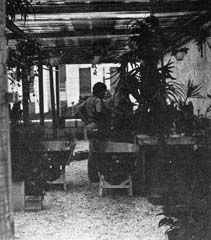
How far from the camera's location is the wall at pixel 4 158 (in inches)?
114

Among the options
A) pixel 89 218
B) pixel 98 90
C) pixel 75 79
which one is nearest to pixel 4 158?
pixel 89 218

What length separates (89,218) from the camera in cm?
596

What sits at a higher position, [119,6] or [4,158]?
[119,6]

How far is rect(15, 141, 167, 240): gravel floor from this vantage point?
517 centimetres

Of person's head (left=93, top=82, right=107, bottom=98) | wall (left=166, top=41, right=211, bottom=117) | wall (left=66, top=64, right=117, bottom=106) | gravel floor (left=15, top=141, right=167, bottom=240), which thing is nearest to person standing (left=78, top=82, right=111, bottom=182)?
person's head (left=93, top=82, right=107, bottom=98)

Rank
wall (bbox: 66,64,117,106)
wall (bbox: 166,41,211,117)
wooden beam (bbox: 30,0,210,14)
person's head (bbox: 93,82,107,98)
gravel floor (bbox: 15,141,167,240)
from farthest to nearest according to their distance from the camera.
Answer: wall (bbox: 66,64,117,106)
wall (bbox: 166,41,211,117)
person's head (bbox: 93,82,107,98)
wooden beam (bbox: 30,0,210,14)
gravel floor (bbox: 15,141,167,240)

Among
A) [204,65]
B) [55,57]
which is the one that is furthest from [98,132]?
[55,57]

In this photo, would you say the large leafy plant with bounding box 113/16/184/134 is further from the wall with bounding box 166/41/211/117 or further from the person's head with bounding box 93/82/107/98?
the wall with bounding box 166/41/211/117

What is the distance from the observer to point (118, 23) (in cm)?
897

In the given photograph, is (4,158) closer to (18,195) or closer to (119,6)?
(18,195)

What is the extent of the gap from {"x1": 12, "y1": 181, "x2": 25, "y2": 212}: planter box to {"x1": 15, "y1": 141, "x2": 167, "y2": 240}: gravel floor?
137 mm

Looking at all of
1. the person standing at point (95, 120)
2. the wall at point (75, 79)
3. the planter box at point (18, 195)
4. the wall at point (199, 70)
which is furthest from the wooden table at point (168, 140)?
the wall at point (75, 79)

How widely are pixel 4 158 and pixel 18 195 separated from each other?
348 centimetres

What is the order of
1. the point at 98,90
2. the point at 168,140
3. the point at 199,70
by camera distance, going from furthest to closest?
the point at 199,70
the point at 98,90
the point at 168,140
